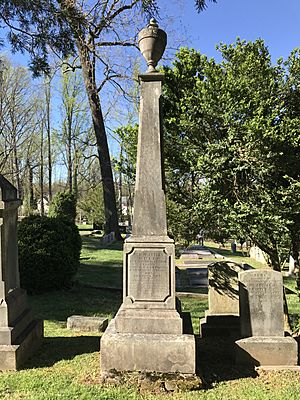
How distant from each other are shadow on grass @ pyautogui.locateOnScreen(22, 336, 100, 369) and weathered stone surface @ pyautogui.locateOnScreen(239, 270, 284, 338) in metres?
2.20

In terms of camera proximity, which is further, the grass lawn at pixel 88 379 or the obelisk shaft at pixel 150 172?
the obelisk shaft at pixel 150 172

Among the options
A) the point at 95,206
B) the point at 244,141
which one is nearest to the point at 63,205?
the point at 95,206

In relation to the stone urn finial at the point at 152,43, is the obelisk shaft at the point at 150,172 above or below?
below

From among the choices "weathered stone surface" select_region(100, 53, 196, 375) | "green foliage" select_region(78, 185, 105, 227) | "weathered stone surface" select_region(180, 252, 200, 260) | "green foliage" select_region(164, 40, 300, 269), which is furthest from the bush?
"green foliage" select_region(78, 185, 105, 227)

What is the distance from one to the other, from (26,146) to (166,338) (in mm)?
28758

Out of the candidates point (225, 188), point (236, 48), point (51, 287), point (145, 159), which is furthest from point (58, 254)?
point (236, 48)

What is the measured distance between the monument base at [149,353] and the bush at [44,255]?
17.7ft

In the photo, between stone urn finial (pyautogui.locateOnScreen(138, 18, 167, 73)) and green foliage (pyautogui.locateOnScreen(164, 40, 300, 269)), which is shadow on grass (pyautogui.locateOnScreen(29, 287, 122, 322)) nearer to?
green foliage (pyautogui.locateOnScreen(164, 40, 300, 269))

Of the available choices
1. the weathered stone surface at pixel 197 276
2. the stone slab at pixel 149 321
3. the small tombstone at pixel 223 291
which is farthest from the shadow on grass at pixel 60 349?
the weathered stone surface at pixel 197 276

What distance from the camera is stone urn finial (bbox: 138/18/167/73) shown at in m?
4.73

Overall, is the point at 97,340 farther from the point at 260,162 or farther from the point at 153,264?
the point at 260,162

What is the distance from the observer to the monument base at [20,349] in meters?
4.61

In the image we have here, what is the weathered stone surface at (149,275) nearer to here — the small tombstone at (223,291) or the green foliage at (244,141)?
the green foliage at (244,141)

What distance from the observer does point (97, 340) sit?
5.98 m
